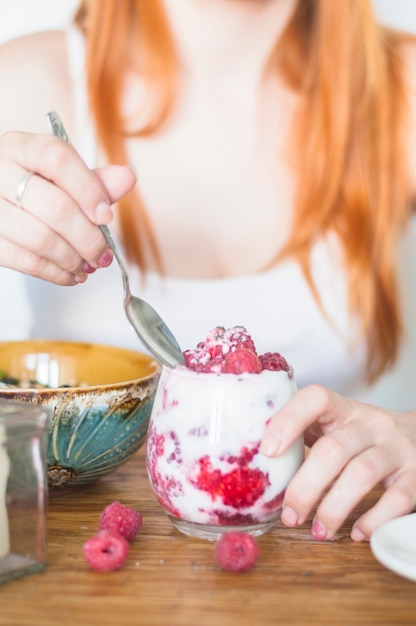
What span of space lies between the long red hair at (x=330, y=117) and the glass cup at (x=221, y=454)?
3.00 feet

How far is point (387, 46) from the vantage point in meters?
1.72

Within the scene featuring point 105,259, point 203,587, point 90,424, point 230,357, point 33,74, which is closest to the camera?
point 203,587

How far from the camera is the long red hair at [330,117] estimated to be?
1671mm

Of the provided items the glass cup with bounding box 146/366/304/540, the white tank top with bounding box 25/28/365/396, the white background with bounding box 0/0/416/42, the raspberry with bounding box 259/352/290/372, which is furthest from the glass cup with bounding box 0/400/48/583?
the white background with bounding box 0/0/416/42

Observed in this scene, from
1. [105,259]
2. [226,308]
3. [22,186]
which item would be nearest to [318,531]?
[105,259]

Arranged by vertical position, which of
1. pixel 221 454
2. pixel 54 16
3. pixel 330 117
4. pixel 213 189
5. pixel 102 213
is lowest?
pixel 221 454

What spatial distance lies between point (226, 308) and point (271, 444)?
94cm

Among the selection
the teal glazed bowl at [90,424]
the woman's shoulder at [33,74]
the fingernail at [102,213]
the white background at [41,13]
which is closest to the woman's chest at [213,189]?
the woman's shoulder at [33,74]

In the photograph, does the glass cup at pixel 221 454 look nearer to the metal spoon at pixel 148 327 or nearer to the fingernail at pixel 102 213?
the metal spoon at pixel 148 327

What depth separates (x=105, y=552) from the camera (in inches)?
29.0

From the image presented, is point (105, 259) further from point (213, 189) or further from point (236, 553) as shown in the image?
point (213, 189)

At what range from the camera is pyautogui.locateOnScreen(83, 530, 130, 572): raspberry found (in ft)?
2.37

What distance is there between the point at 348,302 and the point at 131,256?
1.61 ft

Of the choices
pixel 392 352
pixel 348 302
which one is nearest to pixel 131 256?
pixel 348 302
